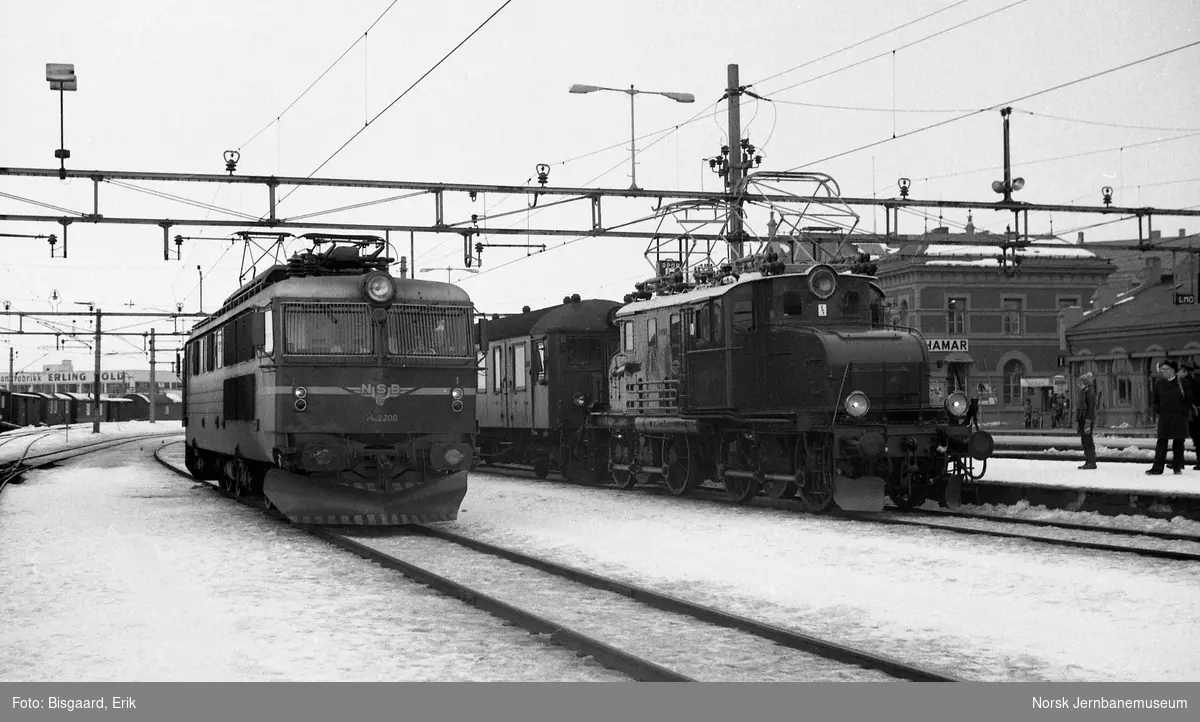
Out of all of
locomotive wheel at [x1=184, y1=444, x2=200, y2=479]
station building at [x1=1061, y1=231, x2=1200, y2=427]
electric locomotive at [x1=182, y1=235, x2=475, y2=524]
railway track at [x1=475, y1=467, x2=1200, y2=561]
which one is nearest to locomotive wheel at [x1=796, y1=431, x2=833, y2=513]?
railway track at [x1=475, y1=467, x2=1200, y2=561]

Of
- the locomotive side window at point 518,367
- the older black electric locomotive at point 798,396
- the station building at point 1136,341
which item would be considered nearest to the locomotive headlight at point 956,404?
the older black electric locomotive at point 798,396

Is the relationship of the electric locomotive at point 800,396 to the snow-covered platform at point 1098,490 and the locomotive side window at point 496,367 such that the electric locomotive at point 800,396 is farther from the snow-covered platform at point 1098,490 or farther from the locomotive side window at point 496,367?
the locomotive side window at point 496,367

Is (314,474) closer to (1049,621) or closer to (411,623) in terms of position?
(411,623)

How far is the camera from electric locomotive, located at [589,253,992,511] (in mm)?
16406

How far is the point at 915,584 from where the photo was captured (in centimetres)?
1041

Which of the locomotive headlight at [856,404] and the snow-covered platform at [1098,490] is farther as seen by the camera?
the locomotive headlight at [856,404]

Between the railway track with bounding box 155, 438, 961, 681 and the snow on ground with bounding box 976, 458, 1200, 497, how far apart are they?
824 centimetres

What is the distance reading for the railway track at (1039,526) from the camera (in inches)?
481

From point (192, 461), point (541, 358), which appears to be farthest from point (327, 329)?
point (192, 461)

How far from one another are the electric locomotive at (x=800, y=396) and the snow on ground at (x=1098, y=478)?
146cm

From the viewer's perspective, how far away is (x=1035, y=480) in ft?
61.8

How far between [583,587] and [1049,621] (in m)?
3.70
